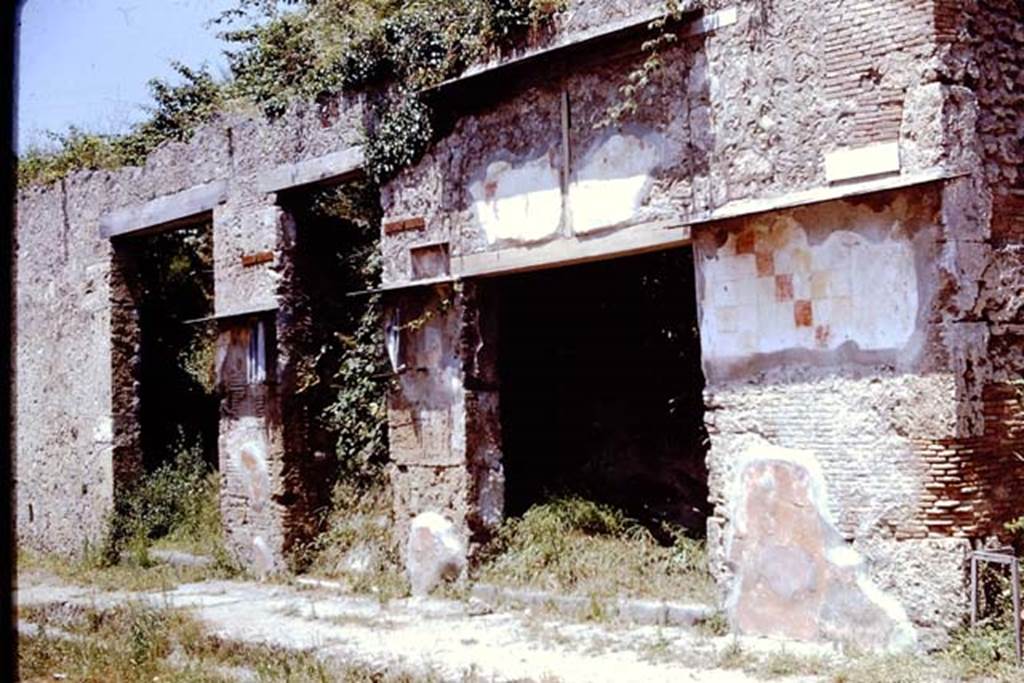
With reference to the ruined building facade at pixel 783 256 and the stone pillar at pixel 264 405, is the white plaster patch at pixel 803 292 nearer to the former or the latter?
the ruined building facade at pixel 783 256

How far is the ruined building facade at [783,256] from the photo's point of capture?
23.6 feet

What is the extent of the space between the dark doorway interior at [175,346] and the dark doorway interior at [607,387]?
525 centimetres

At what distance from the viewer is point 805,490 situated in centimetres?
768

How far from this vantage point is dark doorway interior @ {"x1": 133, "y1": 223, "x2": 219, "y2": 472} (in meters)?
14.9

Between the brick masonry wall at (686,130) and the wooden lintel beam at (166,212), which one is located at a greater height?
the wooden lintel beam at (166,212)

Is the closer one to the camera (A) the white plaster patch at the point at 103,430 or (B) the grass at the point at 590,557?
(B) the grass at the point at 590,557

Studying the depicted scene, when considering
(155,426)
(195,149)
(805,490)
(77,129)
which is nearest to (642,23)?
(805,490)

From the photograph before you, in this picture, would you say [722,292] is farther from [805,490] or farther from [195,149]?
[195,149]

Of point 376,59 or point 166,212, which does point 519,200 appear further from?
point 166,212

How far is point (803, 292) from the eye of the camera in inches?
306

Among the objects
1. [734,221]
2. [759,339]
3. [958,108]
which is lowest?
[759,339]

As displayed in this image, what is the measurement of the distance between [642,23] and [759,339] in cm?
265

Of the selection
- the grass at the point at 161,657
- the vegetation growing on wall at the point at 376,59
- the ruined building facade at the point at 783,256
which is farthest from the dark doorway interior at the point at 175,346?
the grass at the point at 161,657

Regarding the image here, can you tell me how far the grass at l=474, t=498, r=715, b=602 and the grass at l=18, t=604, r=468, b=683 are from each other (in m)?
2.39
